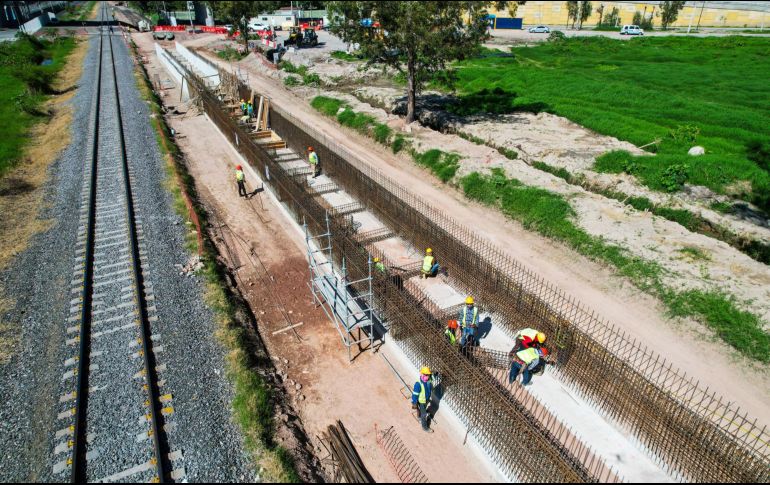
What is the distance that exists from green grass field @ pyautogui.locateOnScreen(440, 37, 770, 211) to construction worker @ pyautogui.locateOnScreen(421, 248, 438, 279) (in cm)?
1317

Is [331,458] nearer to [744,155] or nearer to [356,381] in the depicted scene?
[356,381]

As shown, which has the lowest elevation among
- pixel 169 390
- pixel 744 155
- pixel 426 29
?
pixel 169 390

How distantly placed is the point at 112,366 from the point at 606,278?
15.7 m

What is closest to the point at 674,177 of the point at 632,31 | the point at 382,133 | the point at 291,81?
the point at 382,133

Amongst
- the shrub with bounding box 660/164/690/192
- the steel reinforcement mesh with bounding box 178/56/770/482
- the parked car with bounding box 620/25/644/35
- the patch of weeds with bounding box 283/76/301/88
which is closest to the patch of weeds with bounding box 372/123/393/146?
the steel reinforcement mesh with bounding box 178/56/770/482

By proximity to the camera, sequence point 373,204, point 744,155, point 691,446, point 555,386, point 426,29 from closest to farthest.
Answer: point 691,446 → point 555,386 → point 373,204 → point 744,155 → point 426,29

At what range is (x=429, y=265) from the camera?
1518 cm

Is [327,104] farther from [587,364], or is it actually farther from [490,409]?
[490,409]

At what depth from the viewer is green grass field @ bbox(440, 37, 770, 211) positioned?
72.6ft

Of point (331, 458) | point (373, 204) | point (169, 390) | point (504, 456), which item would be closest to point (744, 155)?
point (373, 204)

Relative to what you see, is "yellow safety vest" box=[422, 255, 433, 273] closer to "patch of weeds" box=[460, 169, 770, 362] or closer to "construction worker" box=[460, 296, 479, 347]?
"construction worker" box=[460, 296, 479, 347]

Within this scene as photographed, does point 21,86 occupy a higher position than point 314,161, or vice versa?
point 21,86

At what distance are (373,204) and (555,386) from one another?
1121cm

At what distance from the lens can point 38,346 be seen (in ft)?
38.9
